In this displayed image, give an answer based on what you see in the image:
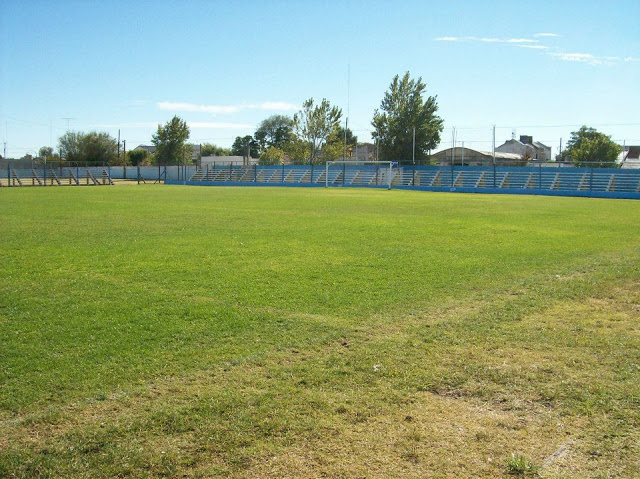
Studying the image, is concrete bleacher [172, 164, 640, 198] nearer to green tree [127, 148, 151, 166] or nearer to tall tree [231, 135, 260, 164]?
green tree [127, 148, 151, 166]

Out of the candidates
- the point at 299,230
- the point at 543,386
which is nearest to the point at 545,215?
the point at 299,230

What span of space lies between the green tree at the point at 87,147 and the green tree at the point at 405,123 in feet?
140

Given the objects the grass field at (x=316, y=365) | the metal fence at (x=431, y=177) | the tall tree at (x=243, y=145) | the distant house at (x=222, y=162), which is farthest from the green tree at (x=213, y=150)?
the grass field at (x=316, y=365)

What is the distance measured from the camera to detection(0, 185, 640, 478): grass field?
331 centimetres

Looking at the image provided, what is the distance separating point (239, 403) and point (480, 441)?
62.5 inches

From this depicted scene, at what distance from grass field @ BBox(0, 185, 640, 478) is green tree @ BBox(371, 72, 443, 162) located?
59527mm

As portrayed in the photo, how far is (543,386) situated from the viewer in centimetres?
432

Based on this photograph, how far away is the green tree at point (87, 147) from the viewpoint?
3420 inches

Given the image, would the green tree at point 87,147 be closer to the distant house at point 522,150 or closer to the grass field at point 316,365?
the distant house at point 522,150

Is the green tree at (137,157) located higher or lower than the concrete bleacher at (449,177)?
higher

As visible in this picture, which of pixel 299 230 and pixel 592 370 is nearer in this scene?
pixel 592 370

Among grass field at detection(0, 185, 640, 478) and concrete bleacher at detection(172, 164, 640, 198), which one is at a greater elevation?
concrete bleacher at detection(172, 164, 640, 198)

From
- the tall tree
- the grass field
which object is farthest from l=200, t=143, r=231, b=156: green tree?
the grass field

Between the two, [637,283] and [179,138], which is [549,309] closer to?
[637,283]
